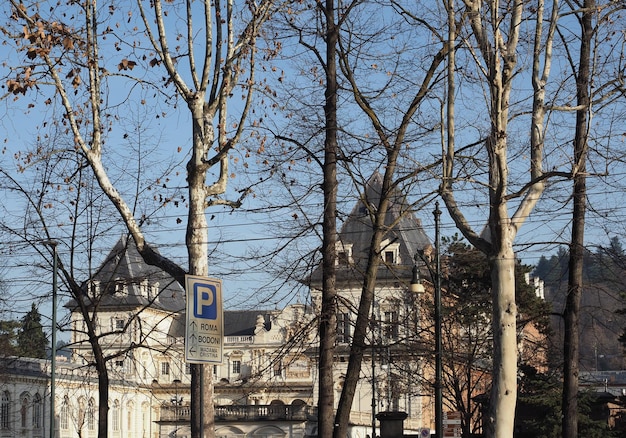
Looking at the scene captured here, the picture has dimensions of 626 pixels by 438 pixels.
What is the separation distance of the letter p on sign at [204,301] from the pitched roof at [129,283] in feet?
41.6

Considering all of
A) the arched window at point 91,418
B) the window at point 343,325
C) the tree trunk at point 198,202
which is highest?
the tree trunk at point 198,202

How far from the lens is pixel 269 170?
62.4ft

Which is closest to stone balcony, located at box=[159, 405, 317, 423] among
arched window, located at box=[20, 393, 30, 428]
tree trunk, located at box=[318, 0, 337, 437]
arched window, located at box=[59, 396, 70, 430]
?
arched window, located at box=[20, 393, 30, 428]

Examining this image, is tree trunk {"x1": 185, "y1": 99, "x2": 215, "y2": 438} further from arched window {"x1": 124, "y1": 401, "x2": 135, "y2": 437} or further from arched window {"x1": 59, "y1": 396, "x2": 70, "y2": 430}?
arched window {"x1": 124, "y1": 401, "x2": 135, "y2": 437}

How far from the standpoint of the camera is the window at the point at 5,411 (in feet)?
231

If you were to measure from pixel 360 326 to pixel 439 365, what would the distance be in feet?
19.6

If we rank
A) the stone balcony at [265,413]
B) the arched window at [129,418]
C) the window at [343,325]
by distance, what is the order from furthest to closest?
the arched window at [129,418] < the stone balcony at [265,413] < the window at [343,325]

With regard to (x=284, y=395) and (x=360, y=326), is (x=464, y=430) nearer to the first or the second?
(x=360, y=326)

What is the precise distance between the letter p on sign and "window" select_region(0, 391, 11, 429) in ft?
201

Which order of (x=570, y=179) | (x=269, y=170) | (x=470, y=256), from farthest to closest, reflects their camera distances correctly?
(x=470, y=256) < (x=269, y=170) < (x=570, y=179)

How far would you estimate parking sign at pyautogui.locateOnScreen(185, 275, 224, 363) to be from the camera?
40.7ft

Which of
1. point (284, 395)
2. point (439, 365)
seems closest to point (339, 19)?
point (439, 365)

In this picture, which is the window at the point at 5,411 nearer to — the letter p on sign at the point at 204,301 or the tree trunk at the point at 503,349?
the letter p on sign at the point at 204,301

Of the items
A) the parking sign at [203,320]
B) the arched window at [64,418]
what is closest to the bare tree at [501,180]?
the parking sign at [203,320]
